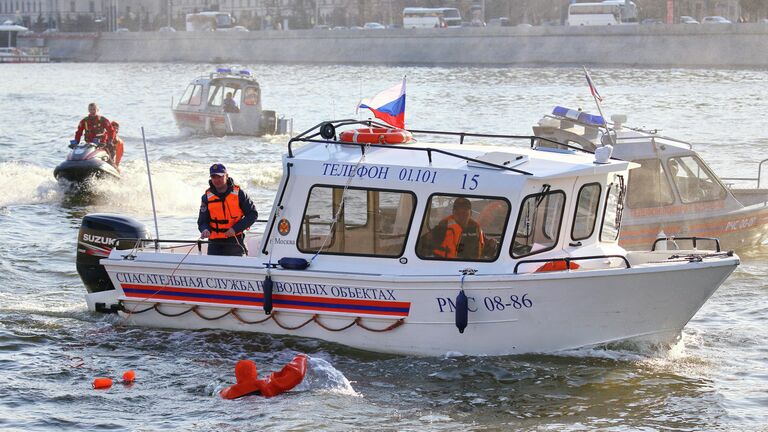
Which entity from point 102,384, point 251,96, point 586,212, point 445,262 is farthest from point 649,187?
point 251,96

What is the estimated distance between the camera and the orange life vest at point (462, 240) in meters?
11.3

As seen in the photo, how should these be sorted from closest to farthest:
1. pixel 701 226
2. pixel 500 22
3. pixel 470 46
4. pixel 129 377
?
pixel 129 377 → pixel 701 226 → pixel 470 46 → pixel 500 22

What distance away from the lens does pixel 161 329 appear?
12625 millimetres

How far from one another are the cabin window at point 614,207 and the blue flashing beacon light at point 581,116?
363 centimetres

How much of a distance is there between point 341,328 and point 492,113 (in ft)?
107

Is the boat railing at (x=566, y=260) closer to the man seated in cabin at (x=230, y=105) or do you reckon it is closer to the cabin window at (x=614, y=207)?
the cabin window at (x=614, y=207)

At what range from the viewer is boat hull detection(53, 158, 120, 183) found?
2259 centimetres

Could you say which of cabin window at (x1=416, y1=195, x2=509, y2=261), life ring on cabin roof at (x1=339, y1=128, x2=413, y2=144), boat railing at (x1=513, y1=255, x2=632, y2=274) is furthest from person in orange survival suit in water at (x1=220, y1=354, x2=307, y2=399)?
life ring on cabin roof at (x1=339, y1=128, x2=413, y2=144)

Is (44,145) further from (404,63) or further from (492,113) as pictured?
(404,63)

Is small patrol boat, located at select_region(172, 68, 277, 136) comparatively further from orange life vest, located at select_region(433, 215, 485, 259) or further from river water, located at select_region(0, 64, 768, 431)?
orange life vest, located at select_region(433, 215, 485, 259)

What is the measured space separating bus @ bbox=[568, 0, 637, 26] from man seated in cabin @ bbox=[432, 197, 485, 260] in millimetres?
71307

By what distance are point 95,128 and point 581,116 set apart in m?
10.3

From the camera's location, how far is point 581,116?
16859 mm

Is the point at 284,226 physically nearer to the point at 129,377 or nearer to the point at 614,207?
the point at 129,377
